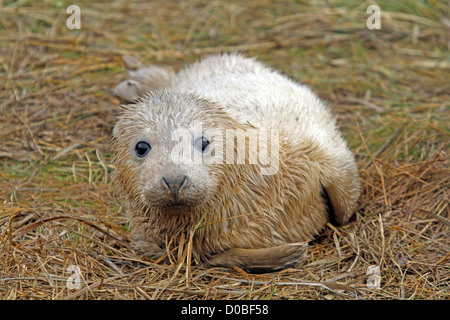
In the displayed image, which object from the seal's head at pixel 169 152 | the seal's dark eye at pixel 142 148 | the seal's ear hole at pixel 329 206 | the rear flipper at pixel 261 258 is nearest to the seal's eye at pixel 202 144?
the seal's head at pixel 169 152

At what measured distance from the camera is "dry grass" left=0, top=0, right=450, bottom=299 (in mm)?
3379

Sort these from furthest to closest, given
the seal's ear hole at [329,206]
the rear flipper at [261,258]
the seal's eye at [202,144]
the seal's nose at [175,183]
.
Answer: the seal's ear hole at [329,206] → the rear flipper at [261,258] → the seal's eye at [202,144] → the seal's nose at [175,183]

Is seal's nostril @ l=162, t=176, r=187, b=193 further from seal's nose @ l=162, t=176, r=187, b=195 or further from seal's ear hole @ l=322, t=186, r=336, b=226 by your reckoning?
seal's ear hole @ l=322, t=186, r=336, b=226

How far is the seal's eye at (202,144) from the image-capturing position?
10.9ft

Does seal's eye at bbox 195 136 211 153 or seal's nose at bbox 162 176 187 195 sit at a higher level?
seal's eye at bbox 195 136 211 153

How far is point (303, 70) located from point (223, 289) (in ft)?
11.1

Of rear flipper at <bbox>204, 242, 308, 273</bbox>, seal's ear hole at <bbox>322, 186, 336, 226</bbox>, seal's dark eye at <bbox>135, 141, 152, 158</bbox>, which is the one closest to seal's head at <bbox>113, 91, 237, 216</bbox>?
seal's dark eye at <bbox>135, 141, 152, 158</bbox>

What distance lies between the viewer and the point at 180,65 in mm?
6199

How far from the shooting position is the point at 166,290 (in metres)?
3.22

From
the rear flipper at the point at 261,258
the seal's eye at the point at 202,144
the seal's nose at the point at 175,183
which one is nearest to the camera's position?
the seal's nose at the point at 175,183

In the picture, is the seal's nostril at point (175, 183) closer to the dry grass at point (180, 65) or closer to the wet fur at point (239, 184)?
the wet fur at point (239, 184)

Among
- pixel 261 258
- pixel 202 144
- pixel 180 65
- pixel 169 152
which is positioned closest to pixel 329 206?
pixel 261 258

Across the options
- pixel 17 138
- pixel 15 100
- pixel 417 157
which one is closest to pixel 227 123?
pixel 417 157

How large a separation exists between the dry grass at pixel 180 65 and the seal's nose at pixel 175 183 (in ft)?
1.80
